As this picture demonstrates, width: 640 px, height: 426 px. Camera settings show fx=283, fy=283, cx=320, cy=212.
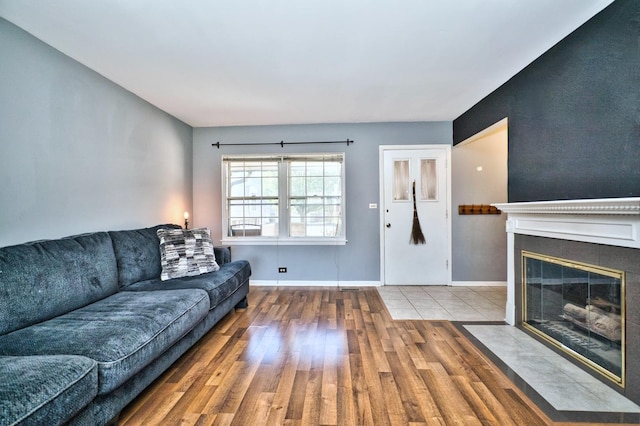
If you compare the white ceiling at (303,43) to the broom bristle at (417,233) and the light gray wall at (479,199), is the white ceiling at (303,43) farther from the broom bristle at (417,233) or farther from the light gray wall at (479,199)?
the broom bristle at (417,233)

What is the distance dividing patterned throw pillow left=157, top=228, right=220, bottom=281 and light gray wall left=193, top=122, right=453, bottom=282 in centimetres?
138

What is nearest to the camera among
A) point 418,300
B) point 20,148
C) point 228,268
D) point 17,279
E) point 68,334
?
point 68,334

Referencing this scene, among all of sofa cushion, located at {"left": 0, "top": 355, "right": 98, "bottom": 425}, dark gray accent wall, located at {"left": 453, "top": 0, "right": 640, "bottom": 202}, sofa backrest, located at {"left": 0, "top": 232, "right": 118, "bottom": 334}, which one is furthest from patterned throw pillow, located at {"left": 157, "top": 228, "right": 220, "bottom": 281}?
dark gray accent wall, located at {"left": 453, "top": 0, "right": 640, "bottom": 202}

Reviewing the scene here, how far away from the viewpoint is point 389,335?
256 cm

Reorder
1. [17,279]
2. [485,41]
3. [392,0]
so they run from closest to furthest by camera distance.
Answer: [17,279] → [392,0] → [485,41]

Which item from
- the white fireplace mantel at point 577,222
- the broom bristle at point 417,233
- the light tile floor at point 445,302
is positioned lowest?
the light tile floor at point 445,302

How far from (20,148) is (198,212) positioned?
8.22 ft

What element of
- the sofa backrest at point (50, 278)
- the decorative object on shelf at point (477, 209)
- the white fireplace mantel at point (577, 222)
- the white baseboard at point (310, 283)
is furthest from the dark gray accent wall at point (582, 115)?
the sofa backrest at point (50, 278)

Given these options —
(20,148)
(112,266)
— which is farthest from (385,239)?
(20,148)

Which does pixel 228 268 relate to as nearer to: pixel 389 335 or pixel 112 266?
pixel 112 266

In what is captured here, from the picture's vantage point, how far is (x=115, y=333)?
1513 mm

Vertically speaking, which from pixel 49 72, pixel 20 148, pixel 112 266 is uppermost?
pixel 49 72

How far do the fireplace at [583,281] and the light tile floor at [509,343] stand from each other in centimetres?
11

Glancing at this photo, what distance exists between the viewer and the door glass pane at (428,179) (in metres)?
4.22
